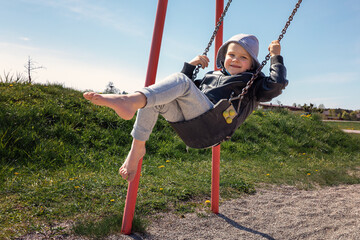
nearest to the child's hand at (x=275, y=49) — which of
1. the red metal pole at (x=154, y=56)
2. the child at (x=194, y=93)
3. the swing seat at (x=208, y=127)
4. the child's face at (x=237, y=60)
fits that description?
the child at (x=194, y=93)

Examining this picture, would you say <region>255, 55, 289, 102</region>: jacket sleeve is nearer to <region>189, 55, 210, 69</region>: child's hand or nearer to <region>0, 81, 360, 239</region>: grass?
<region>189, 55, 210, 69</region>: child's hand

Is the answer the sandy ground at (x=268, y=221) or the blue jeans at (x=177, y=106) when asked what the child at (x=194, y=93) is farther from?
the sandy ground at (x=268, y=221)

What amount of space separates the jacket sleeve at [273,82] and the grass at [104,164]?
169 cm

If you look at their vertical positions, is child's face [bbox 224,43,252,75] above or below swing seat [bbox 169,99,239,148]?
above

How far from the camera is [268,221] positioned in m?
3.60

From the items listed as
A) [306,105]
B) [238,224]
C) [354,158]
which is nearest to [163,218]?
[238,224]

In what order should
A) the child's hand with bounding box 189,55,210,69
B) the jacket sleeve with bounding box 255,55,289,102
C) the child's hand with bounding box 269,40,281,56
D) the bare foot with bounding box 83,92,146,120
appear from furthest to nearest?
the child's hand with bounding box 189,55,210,69
the child's hand with bounding box 269,40,281,56
the jacket sleeve with bounding box 255,55,289,102
the bare foot with bounding box 83,92,146,120

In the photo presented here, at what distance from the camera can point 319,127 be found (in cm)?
919

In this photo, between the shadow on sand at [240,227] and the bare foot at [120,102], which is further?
the shadow on sand at [240,227]

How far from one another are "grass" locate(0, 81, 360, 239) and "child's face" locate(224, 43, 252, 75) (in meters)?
1.75

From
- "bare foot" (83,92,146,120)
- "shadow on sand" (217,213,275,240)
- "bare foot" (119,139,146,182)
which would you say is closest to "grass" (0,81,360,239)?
"shadow on sand" (217,213,275,240)

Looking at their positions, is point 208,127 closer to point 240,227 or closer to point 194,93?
point 194,93

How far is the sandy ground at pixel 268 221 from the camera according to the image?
3.15 metres

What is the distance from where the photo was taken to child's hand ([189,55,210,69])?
2.99 metres
